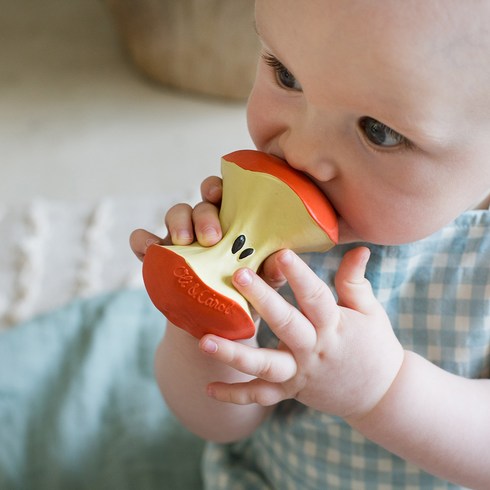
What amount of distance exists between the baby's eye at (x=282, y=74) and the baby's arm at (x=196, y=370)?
11 centimetres

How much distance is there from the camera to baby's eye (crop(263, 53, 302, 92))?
1.86 feet

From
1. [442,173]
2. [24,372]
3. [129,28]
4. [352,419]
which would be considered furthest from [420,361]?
[129,28]

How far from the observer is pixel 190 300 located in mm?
530

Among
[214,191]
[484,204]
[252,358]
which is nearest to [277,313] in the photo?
[252,358]

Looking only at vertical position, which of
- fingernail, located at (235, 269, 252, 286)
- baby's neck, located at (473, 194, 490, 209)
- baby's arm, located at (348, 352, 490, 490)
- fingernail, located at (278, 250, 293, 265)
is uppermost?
baby's neck, located at (473, 194, 490, 209)

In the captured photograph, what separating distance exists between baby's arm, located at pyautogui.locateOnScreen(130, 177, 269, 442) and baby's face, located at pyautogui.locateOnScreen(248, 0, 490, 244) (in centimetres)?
7

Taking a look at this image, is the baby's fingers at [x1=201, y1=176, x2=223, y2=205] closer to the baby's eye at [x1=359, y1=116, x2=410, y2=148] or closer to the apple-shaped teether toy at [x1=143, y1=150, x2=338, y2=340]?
the apple-shaped teether toy at [x1=143, y1=150, x2=338, y2=340]

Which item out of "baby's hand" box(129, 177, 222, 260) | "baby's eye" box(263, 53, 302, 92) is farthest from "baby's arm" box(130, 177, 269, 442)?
"baby's eye" box(263, 53, 302, 92)

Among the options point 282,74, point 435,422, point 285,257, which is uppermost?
A: point 282,74

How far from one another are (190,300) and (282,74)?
6.6 inches

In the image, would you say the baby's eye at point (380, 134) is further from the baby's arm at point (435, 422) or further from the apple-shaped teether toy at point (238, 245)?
the baby's arm at point (435, 422)

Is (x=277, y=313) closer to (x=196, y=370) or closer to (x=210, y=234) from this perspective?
(x=210, y=234)

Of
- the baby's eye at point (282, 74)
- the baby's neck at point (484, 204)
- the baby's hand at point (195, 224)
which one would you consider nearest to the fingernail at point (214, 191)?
the baby's hand at point (195, 224)

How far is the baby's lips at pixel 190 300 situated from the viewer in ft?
1.73
